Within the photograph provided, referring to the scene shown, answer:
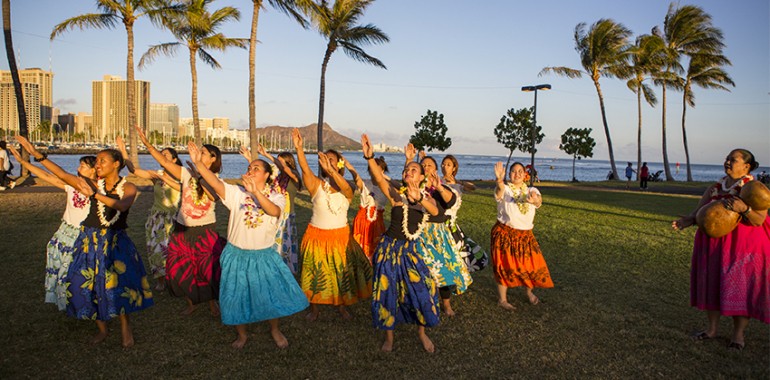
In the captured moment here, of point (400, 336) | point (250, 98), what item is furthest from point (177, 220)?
point (250, 98)

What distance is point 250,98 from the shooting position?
22672 millimetres

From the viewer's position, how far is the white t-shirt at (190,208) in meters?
5.63

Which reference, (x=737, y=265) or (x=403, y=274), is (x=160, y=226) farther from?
(x=737, y=265)

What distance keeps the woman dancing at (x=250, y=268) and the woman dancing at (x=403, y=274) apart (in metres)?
0.85

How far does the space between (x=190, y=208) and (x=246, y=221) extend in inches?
43.7

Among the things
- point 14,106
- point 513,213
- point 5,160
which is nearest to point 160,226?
point 513,213

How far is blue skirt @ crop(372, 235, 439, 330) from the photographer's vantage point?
489 centimetres

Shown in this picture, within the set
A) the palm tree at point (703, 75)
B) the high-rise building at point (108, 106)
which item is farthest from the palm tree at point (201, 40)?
the high-rise building at point (108, 106)

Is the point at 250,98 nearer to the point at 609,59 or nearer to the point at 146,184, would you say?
the point at 146,184

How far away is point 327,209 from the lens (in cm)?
581

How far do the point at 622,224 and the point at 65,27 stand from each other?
2167cm

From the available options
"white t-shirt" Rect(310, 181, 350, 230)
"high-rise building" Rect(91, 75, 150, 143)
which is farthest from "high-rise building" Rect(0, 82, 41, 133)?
"white t-shirt" Rect(310, 181, 350, 230)

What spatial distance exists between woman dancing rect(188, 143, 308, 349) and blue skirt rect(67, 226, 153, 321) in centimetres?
95

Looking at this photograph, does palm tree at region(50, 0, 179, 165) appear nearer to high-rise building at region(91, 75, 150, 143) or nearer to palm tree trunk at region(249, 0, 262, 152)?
palm tree trunk at region(249, 0, 262, 152)
